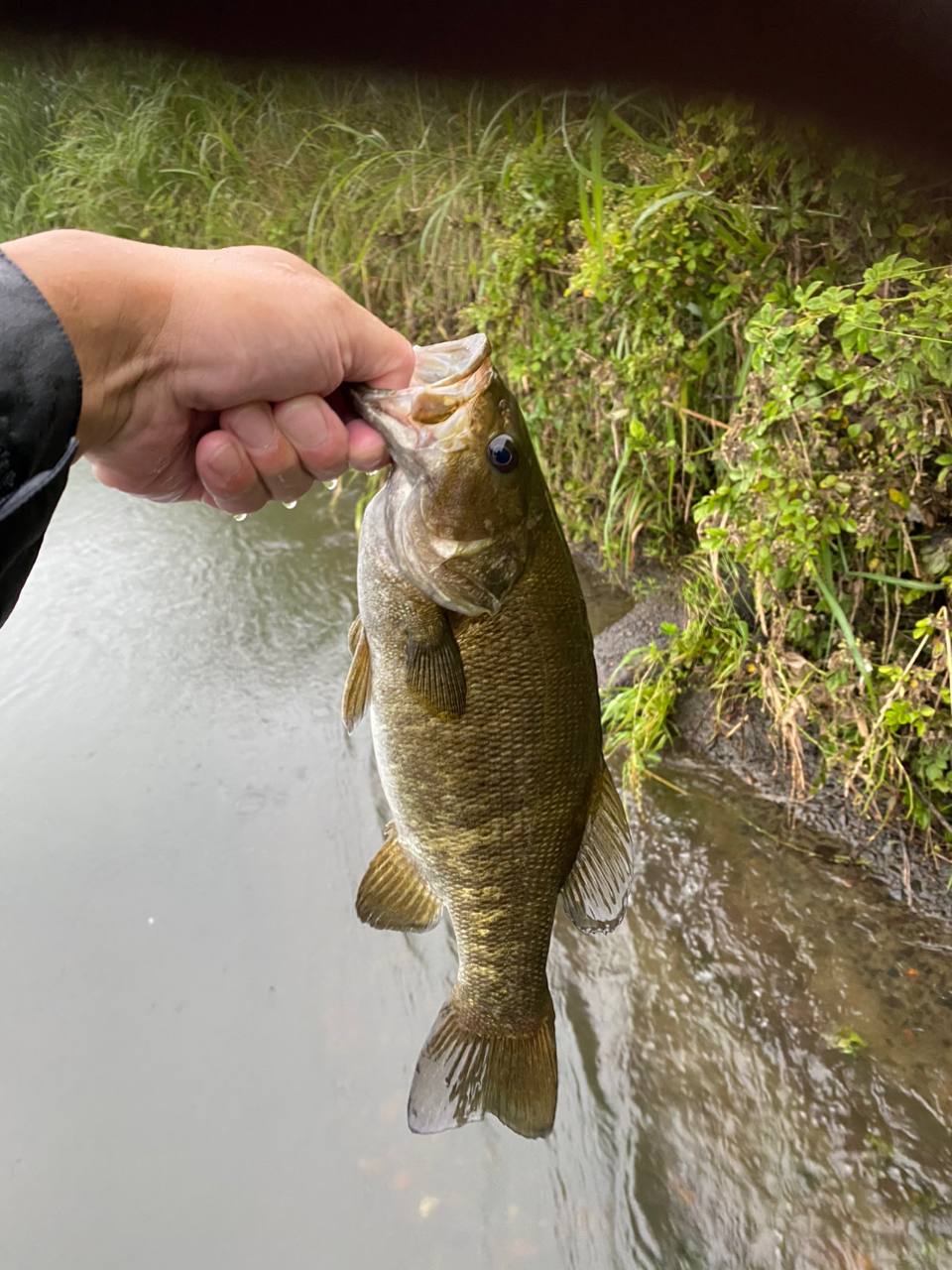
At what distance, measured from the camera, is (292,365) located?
1.35 metres

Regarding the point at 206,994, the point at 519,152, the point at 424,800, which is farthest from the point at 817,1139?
the point at 519,152

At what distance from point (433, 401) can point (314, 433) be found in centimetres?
21

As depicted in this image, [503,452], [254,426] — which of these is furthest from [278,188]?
[503,452]

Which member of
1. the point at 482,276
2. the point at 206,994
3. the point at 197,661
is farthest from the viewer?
the point at 197,661

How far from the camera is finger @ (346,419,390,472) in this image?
147 cm

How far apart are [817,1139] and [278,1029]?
1.75 m

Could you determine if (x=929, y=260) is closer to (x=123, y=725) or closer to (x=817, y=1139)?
(x=817, y=1139)

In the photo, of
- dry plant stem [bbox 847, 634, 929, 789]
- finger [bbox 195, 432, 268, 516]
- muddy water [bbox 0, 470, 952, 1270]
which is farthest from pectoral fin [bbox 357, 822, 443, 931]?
dry plant stem [bbox 847, 634, 929, 789]

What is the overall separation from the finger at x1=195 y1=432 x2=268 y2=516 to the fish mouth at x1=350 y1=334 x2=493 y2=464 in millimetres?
225

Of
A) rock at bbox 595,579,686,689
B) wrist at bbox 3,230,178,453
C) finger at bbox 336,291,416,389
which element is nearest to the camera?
wrist at bbox 3,230,178,453

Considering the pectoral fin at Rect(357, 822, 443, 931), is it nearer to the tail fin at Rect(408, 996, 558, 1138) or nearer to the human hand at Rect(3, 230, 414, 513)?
the tail fin at Rect(408, 996, 558, 1138)

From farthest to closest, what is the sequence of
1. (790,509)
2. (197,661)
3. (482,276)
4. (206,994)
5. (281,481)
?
1. (197,661)
2. (482,276)
3. (206,994)
4. (790,509)
5. (281,481)

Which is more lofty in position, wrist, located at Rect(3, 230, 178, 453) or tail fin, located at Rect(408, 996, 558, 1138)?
wrist, located at Rect(3, 230, 178, 453)

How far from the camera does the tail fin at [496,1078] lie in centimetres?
165
